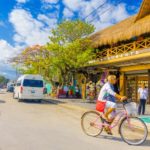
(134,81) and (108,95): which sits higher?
(134,81)

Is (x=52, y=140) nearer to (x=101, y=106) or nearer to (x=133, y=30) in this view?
(x=101, y=106)

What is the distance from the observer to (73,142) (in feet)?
27.7

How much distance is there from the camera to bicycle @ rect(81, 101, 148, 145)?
28.6 ft

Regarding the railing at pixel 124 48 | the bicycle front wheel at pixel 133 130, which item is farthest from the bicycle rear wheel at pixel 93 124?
the railing at pixel 124 48

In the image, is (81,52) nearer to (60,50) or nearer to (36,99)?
(60,50)

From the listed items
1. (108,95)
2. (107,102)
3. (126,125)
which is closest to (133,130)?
(126,125)

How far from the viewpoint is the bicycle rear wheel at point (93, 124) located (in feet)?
31.5

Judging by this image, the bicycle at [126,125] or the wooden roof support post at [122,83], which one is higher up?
the wooden roof support post at [122,83]

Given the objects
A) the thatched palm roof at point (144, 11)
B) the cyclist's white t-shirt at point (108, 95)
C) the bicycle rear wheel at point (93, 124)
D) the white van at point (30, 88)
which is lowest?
the bicycle rear wheel at point (93, 124)

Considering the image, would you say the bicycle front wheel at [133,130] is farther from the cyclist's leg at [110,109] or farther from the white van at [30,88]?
the white van at [30,88]

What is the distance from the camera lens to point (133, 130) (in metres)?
9.02

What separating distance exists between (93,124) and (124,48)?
17.3 meters

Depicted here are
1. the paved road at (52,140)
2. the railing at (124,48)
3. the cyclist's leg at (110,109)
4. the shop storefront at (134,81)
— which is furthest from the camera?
the shop storefront at (134,81)

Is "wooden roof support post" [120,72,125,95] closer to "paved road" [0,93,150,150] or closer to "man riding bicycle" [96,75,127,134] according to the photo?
"paved road" [0,93,150,150]
